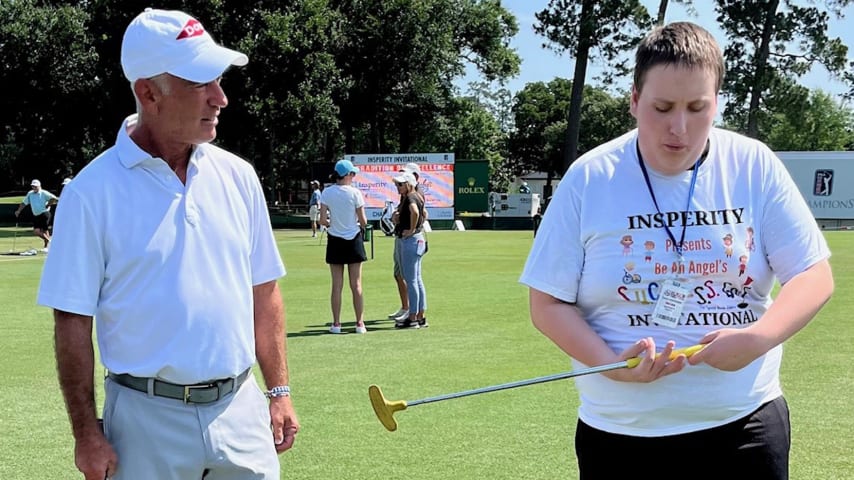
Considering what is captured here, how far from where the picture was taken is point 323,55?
39.0 meters

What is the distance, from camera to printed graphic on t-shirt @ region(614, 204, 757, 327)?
2219 mm

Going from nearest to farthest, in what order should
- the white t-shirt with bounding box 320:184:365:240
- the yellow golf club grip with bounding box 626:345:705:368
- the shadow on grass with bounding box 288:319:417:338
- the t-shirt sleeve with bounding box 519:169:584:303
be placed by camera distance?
1. the yellow golf club grip with bounding box 626:345:705:368
2. the t-shirt sleeve with bounding box 519:169:584:303
3. the shadow on grass with bounding box 288:319:417:338
4. the white t-shirt with bounding box 320:184:365:240

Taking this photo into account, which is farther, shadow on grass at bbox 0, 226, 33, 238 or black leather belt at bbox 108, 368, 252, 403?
shadow on grass at bbox 0, 226, 33, 238

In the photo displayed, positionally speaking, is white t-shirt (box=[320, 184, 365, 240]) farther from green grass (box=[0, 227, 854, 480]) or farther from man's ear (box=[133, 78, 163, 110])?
man's ear (box=[133, 78, 163, 110])

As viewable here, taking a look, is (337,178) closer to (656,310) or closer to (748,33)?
(656,310)

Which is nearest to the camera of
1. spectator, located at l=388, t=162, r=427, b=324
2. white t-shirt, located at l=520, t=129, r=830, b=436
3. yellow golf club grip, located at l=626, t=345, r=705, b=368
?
A: yellow golf club grip, located at l=626, t=345, r=705, b=368

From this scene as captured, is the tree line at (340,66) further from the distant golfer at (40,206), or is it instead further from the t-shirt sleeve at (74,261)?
the t-shirt sleeve at (74,261)

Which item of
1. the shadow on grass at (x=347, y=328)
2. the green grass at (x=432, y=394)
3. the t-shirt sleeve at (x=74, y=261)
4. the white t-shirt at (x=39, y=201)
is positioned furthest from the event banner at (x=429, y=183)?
the t-shirt sleeve at (x=74, y=261)

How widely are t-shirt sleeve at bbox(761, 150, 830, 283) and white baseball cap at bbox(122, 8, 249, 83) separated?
1.70 metres

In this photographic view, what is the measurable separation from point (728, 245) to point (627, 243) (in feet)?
0.85

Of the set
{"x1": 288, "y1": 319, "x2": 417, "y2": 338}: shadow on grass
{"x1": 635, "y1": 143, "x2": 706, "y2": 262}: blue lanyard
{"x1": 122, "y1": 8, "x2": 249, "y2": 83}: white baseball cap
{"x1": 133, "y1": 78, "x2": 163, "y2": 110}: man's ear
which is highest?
{"x1": 122, "y1": 8, "x2": 249, "y2": 83}: white baseball cap

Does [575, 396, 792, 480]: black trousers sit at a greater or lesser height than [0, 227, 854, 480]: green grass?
greater

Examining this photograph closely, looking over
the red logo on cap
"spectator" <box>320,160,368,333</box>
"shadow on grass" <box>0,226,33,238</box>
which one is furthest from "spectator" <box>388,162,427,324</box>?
"shadow on grass" <box>0,226,33,238</box>

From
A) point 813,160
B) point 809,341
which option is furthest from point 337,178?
point 813,160
